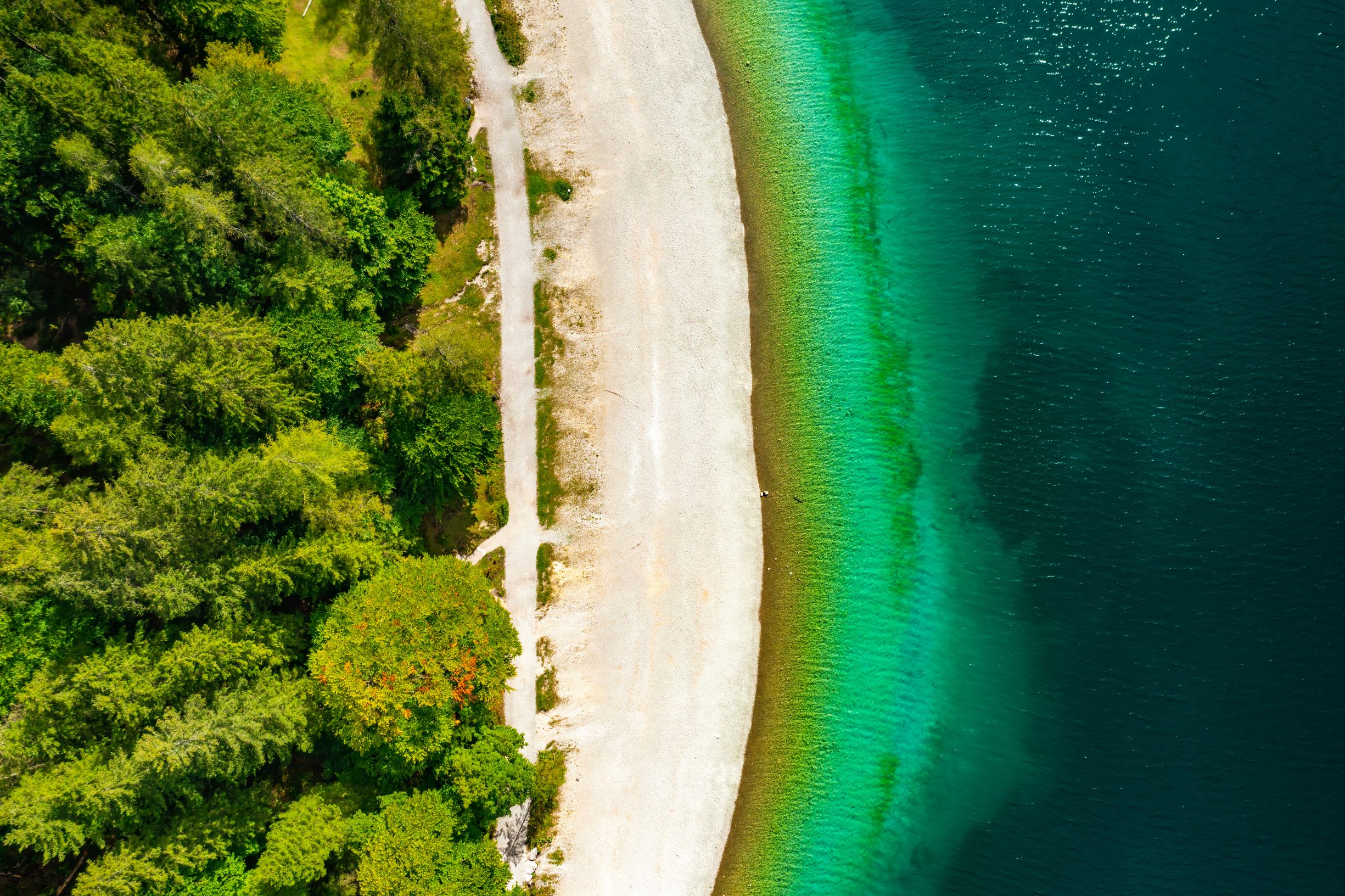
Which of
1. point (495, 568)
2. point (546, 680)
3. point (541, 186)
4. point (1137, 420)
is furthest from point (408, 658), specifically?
point (1137, 420)

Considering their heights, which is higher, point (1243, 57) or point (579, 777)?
point (1243, 57)

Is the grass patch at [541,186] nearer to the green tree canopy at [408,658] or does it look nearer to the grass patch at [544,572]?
the grass patch at [544,572]

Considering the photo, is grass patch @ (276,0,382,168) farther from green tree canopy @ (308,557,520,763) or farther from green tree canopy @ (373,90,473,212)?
green tree canopy @ (308,557,520,763)

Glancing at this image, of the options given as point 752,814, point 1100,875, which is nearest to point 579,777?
point 752,814

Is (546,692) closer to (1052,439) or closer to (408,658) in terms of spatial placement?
(408,658)

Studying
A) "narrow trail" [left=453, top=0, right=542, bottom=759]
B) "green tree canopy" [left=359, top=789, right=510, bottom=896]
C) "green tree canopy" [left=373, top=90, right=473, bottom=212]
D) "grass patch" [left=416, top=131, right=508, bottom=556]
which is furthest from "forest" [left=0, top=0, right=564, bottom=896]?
"narrow trail" [left=453, top=0, right=542, bottom=759]

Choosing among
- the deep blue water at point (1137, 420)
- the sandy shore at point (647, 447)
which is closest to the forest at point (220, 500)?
the sandy shore at point (647, 447)

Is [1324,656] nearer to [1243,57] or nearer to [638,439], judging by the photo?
[1243,57]
